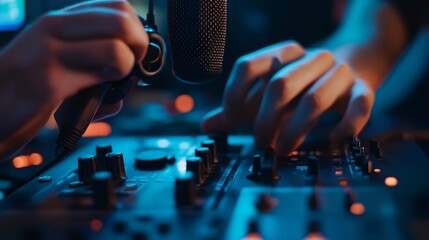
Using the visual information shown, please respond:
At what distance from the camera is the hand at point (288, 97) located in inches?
32.1

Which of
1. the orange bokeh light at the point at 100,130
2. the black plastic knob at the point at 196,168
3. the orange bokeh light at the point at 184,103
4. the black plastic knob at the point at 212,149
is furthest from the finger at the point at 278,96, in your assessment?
the orange bokeh light at the point at 184,103

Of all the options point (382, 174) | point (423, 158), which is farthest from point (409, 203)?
point (423, 158)

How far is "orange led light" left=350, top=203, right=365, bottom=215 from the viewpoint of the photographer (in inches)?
19.9

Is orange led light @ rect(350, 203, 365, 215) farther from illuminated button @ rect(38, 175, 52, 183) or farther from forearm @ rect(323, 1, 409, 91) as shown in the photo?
forearm @ rect(323, 1, 409, 91)

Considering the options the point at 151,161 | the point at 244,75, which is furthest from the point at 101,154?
the point at 244,75

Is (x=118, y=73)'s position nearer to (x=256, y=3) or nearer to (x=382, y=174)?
(x=382, y=174)

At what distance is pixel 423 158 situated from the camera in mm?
732

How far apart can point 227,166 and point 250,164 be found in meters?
0.04

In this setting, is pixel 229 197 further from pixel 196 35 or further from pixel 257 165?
pixel 196 35

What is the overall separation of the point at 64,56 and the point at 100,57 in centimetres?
5

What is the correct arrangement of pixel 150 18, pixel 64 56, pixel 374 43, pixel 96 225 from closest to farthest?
pixel 96 225 < pixel 64 56 < pixel 150 18 < pixel 374 43

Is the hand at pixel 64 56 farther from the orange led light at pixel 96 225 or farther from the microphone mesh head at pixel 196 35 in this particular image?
the orange led light at pixel 96 225

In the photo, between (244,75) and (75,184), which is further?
(244,75)

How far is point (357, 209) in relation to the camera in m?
0.52
